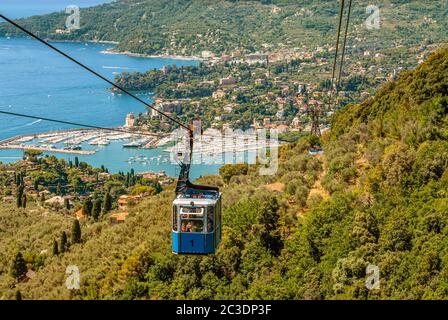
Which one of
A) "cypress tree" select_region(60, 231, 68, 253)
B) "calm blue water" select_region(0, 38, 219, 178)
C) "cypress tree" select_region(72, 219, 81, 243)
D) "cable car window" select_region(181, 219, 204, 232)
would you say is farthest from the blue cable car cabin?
"calm blue water" select_region(0, 38, 219, 178)

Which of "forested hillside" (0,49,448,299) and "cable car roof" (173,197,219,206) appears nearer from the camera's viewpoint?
"cable car roof" (173,197,219,206)

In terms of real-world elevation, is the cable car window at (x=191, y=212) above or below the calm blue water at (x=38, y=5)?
below

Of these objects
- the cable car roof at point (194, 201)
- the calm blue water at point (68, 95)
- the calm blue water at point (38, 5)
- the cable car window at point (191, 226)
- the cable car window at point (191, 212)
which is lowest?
the calm blue water at point (68, 95)

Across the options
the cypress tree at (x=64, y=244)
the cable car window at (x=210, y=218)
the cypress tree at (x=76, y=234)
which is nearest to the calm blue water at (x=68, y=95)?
the cypress tree at (x=76, y=234)

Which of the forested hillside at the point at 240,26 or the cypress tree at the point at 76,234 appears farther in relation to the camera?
the forested hillside at the point at 240,26

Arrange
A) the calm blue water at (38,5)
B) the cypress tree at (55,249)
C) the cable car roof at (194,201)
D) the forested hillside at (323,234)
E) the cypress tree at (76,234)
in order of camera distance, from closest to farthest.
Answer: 1. the cable car roof at (194,201)
2. the forested hillside at (323,234)
3. the cypress tree at (55,249)
4. the cypress tree at (76,234)
5. the calm blue water at (38,5)

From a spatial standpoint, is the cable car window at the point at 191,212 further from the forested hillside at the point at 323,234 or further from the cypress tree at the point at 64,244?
the cypress tree at the point at 64,244

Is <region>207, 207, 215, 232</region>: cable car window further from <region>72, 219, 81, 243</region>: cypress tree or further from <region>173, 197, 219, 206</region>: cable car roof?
<region>72, 219, 81, 243</region>: cypress tree
